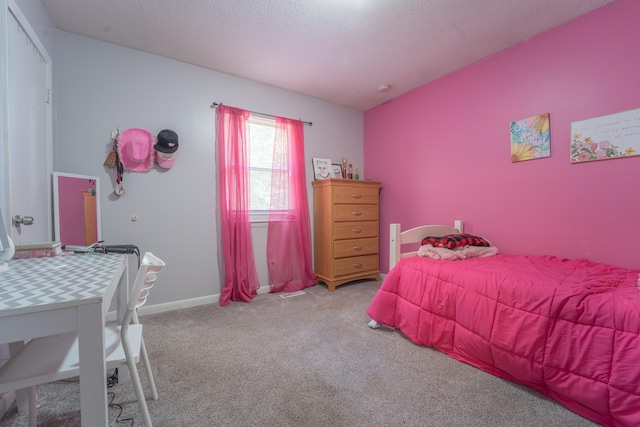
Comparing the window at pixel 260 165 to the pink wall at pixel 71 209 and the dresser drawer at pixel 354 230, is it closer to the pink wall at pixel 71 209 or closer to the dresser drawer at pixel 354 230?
the dresser drawer at pixel 354 230

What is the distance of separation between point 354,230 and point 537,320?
209 cm

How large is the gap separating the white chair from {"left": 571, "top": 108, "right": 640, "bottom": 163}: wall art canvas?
9.41 feet

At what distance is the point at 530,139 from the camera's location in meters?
2.29

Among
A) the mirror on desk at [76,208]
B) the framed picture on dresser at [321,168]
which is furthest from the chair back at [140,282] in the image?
the framed picture on dresser at [321,168]

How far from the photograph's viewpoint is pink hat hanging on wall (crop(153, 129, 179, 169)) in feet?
8.04

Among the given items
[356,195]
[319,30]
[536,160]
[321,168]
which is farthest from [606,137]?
[321,168]

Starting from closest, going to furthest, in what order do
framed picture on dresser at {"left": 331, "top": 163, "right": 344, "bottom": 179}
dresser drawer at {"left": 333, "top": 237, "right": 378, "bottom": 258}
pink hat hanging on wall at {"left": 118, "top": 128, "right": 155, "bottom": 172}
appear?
pink hat hanging on wall at {"left": 118, "top": 128, "right": 155, "bottom": 172}
dresser drawer at {"left": 333, "top": 237, "right": 378, "bottom": 258}
framed picture on dresser at {"left": 331, "top": 163, "right": 344, "bottom": 179}

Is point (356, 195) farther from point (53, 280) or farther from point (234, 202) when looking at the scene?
point (53, 280)

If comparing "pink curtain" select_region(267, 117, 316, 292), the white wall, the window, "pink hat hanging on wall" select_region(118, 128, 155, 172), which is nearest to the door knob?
the white wall

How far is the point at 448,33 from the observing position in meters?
2.21

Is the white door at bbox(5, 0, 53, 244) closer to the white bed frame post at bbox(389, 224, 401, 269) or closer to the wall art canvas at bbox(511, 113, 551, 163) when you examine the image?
the white bed frame post at bbox(389, 224, 401, 269)

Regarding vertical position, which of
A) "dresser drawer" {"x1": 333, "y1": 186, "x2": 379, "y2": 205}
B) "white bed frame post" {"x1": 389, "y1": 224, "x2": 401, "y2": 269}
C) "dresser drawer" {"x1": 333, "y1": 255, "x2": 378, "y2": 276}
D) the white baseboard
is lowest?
the white baseboard

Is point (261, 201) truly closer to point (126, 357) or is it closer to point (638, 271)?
point (126, 357)

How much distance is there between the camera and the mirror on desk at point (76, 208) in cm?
205
